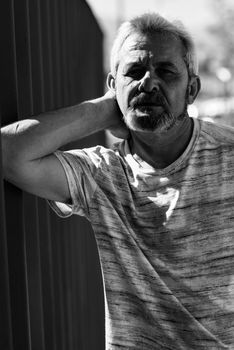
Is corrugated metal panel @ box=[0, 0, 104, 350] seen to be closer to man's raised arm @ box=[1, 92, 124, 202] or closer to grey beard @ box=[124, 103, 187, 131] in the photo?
man's raised arm @ box=[1, 92, 124, 202]

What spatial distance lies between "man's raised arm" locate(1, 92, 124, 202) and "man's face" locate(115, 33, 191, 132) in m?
0.15

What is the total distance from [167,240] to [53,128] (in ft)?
1.79

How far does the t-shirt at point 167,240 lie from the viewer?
8.00 feet

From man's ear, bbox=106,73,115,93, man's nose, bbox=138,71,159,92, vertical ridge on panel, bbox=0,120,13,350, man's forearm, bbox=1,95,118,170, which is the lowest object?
vertical ridge on panel, bbox=0,120,13,350

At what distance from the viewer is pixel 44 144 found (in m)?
2.36

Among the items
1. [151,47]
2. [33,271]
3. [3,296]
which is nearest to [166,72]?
[151,47]

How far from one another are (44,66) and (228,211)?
2.94 ft

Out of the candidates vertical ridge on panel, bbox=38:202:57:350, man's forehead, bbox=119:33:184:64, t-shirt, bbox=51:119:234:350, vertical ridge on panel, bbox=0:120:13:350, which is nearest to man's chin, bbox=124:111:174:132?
t-shirt, bbox=51:119:234:350

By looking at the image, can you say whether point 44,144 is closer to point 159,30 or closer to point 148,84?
point 148,84

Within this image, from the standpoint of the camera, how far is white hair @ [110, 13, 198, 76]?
261 cm

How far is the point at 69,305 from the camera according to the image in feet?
10.5

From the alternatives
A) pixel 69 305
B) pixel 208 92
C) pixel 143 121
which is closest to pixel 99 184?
pixel 143 121

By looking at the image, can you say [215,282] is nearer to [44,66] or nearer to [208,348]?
[208,348]

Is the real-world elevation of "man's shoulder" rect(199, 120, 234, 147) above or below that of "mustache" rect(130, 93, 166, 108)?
below
